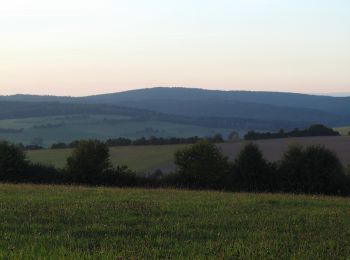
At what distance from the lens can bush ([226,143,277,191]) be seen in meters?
47.7

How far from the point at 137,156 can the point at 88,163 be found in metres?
24.0

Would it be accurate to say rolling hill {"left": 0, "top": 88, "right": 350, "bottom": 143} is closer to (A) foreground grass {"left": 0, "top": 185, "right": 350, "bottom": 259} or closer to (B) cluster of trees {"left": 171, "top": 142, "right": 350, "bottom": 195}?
(B) cluster of trees {"left": 171, "top": 142, "right": 350, "bottom": 195}

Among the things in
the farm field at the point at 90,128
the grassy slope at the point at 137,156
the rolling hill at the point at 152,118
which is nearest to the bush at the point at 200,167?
the grassy slope at the point at 137,156

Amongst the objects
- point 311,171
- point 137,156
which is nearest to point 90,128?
point 137,156

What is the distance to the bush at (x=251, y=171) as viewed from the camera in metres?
47.7

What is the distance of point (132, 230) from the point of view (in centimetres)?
1271

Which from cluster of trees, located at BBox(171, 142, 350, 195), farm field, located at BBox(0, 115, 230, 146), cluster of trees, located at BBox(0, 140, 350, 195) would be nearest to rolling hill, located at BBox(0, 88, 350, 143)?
farm field, located at BBox(0, 115, 230, 146)

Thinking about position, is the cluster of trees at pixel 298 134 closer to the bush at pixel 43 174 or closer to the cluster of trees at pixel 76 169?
the cluster of trees at pixel 76 169

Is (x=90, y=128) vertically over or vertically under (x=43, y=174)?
over

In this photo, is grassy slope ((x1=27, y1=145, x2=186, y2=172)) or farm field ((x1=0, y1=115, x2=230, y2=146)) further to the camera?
farm field ((x1=0, y1=115, x2=230, y2=146))

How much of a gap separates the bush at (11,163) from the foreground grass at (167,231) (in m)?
29.2

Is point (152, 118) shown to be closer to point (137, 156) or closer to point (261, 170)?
point (137, 156)

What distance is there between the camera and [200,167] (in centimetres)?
4762

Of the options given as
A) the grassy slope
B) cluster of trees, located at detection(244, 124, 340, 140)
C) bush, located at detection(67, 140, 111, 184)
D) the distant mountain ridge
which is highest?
the distant mountain ridge
